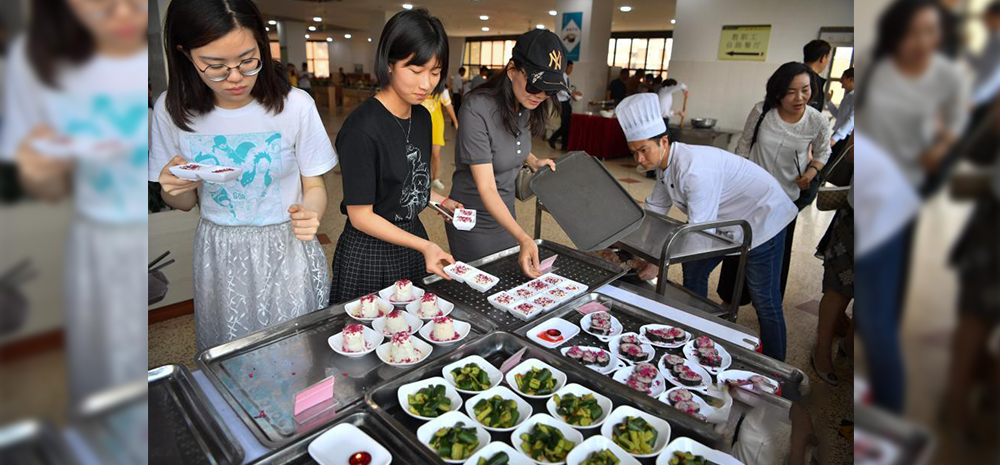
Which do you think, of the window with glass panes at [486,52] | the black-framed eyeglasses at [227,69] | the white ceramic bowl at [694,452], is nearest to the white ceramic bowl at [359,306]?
the black-framed eyeglasses at [227,69]

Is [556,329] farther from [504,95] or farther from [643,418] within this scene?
[504,95]

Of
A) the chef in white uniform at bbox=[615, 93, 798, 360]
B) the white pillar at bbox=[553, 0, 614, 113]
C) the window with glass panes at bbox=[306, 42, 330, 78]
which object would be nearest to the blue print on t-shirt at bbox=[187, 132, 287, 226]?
the chef in white uniform at bbox=[615, 93, 798, 360]

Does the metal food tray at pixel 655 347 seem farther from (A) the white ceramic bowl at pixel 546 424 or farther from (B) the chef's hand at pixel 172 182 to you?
(B) the chef's hand at pixel 172 182

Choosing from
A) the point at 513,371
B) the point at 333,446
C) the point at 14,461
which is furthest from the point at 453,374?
the point at 14,461

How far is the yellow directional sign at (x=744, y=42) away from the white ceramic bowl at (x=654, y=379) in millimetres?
7109

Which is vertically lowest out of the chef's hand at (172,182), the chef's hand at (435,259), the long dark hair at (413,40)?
the chef's hand at (435,259)

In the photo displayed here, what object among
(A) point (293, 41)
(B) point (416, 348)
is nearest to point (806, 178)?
(B) point (416, 348)

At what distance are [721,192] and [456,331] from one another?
1393 mm

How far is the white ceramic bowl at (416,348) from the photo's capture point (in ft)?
4.45

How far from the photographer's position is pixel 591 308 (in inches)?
68.4

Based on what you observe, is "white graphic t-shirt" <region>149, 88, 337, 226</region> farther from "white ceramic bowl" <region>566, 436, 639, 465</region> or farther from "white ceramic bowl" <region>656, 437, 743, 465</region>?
"white ceramic bowl" <region>656, 437, 743, 465</region>

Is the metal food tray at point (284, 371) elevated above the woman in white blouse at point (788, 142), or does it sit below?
below

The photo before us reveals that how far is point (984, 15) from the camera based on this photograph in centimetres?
12

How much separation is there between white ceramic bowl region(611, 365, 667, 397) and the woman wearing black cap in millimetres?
550
